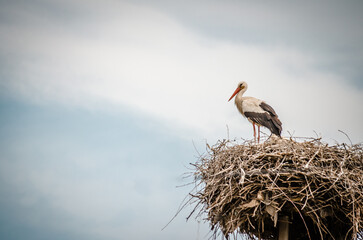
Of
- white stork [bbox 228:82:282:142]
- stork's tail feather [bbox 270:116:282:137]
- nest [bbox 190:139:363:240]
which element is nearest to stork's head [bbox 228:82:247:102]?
white stork [bbox 228:82:282:142]

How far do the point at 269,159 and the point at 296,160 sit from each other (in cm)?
40

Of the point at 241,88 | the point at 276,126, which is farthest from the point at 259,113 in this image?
the point at 241,88

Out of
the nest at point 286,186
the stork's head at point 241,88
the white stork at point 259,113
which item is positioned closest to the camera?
the nest at point 286,186

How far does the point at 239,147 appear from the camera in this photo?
6.65 meters

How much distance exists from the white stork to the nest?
1989 mm

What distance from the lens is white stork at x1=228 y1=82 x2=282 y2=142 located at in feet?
28.3

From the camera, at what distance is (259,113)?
9.04 meters

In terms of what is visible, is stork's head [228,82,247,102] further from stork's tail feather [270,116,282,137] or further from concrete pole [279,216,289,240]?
concrete pole [279,216,289,240]

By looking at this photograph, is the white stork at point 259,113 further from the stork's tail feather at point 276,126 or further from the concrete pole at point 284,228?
the concrete pole at point 284,228

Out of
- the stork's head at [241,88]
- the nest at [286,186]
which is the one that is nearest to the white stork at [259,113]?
the stork's head at [241,88]

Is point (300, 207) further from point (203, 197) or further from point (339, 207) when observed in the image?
point (203, 197)

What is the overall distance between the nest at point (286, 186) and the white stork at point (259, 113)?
1.99m

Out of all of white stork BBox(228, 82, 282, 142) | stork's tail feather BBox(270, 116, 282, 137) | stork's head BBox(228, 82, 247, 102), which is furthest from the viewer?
stork's head BBox(228, 82, 247, 102)

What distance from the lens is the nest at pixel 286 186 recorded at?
19.0ft
